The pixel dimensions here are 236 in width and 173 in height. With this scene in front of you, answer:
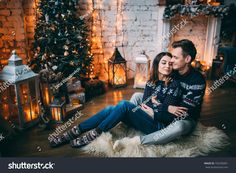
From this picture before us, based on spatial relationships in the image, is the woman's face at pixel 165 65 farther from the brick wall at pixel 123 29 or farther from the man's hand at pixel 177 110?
the brick wall at pixel 123 29

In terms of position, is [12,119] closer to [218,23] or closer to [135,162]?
[135,162]

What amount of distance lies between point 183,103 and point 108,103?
1469 millimetres

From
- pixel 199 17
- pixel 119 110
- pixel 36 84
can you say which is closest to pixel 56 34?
pixel 36 84

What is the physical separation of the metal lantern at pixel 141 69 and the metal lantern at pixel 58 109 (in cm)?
159

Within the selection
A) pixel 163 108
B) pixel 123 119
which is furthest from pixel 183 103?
pixel 123 119

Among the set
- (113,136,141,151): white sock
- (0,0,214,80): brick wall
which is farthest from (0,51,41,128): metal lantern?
(0,0,214,80): brick wall

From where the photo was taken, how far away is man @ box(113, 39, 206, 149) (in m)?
2.24

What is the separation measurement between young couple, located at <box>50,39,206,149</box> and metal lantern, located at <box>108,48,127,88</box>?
4.85ft

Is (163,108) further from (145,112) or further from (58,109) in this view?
(58,109)

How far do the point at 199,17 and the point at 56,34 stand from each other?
284cm

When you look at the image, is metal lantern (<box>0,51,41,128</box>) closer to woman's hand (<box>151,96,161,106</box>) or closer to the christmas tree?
the christmas tree

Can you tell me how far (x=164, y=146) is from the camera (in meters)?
2.31

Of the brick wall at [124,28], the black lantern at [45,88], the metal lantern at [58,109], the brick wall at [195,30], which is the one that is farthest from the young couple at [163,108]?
the brick wall at [195,30]

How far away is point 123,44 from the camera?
446cm
